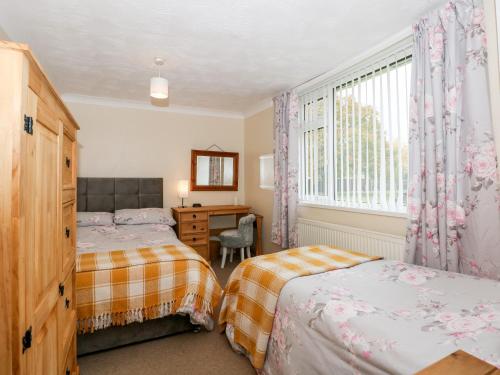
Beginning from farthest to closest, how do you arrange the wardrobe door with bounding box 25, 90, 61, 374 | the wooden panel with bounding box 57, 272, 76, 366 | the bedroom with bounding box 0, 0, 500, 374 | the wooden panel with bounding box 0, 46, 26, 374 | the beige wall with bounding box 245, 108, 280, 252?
the beige wall with bounding box 245, 108, 280, 252
the wooden panel with bounding box 57, 272, 76, 366
the bedroom with bounding box 0, 0, 500, 374
the wardrobe door with bounding box 25, 90, 61, 374
the wooden panel with bounding box 0, 46, 26, 374

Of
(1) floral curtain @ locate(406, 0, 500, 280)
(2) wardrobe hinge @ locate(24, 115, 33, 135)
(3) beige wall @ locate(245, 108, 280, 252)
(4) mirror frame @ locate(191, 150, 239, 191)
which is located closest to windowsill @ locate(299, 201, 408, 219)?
(1) floral curtain @ locate(406, 0, 500, 280)

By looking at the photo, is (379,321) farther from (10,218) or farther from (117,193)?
(117,193)

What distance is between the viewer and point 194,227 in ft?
14.3

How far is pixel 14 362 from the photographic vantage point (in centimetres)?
78

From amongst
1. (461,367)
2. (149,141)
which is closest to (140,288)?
(461,367)

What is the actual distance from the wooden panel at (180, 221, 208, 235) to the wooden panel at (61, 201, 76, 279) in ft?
8.43

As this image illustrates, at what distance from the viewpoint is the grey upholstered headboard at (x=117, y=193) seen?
13.6 ft

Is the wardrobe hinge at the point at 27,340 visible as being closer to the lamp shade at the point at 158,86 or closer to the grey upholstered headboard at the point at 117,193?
the lamp shade at the point at 158,86

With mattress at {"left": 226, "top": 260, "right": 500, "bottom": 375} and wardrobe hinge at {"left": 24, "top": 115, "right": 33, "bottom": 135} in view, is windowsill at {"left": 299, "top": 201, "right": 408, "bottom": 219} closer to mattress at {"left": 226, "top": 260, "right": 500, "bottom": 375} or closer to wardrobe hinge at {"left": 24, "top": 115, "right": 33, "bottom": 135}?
mattress at {"left": 226, "top": 260, "right": 500, "bottom": 375}

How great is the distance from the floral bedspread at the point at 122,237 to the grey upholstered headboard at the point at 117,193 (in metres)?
0.59

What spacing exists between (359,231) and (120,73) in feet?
10.2

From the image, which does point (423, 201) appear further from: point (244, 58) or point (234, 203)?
point (234, 203)

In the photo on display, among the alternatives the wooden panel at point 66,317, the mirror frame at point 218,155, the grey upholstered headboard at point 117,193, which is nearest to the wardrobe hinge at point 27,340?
the wooden panel at point 66,317

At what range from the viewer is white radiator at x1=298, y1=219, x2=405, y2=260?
251 cm
